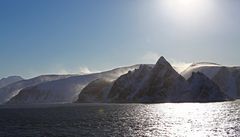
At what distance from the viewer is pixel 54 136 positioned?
90.7 meters

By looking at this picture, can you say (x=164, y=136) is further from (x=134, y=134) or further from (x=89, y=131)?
(x=89, y=131)

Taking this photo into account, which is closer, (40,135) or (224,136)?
(224,136)

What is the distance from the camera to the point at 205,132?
314 feet

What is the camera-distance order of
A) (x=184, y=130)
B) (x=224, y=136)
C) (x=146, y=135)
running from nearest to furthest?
(x=224, y=136) < (x=146, y=135) < (x=184, y=130)

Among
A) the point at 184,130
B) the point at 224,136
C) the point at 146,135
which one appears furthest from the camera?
the point at 184,130

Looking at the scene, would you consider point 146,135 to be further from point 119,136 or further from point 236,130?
point 236,130

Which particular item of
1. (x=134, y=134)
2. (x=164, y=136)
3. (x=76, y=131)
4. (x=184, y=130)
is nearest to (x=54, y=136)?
(x=76, y=131)

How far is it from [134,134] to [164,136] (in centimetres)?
849

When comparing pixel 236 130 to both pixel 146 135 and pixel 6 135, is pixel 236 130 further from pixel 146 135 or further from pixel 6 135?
pixel 6 135

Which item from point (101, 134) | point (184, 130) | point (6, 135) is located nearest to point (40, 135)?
point (6, 135)

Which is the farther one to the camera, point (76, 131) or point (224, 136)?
point (76, 131)

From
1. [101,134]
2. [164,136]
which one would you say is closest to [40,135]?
[101,134]

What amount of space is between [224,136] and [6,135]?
5427 cm

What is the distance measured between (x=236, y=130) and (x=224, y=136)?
11.8 metres
